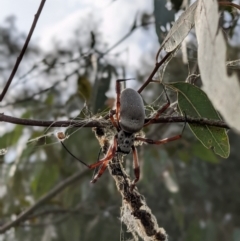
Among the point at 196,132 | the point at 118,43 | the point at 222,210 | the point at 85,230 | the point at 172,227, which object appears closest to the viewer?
the point at 196,132

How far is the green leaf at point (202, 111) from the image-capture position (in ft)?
2.78

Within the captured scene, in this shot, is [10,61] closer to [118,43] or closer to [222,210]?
[118,43]

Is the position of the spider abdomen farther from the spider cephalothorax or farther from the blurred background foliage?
the blurred background foliage

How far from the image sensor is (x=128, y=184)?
35.5 inches

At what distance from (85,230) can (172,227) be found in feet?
7.71

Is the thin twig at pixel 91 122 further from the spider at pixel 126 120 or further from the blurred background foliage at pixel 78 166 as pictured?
the blurred background foliage at pixel 78 166

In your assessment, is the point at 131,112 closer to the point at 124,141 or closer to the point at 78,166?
the point at 124,141

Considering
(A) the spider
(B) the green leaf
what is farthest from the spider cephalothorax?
(B) the green leaf

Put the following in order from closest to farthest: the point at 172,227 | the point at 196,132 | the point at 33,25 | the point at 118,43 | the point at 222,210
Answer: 1. the point at 33,25
2. the point at 196,132
3. the point at 118,43
4. the point at 172,227
5. the point at 222,210

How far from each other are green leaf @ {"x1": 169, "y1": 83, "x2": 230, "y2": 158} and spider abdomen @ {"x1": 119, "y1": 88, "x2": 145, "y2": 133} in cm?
11

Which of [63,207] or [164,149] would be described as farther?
[164,149]

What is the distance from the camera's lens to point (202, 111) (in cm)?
87

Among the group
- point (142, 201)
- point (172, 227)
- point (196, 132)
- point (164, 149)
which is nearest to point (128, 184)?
point (142, 201)

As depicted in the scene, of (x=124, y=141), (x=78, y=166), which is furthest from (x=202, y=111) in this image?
(x=78, y=166)
